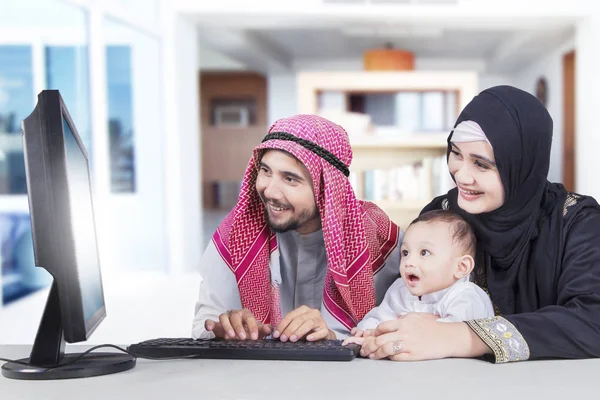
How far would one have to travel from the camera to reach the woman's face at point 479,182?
1.57 m

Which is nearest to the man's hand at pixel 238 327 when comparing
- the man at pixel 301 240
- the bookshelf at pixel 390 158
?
the man at pixel 301 240

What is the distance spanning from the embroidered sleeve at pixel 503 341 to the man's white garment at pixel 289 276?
58 centimetres

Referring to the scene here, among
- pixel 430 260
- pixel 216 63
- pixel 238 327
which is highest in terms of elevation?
pixel 216 63

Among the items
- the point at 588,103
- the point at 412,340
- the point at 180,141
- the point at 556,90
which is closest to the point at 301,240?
the point at 412,340

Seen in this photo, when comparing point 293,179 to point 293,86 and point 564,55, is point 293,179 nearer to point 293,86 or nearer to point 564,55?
point 564,55

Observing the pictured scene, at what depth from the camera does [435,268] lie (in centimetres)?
160

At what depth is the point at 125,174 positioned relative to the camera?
22.0 ft

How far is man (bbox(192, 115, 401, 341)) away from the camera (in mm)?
1725

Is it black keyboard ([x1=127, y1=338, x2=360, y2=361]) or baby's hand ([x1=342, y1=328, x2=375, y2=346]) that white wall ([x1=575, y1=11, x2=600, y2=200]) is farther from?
black keyboard ([x1=127, y1=338, x2=360, y2=361])

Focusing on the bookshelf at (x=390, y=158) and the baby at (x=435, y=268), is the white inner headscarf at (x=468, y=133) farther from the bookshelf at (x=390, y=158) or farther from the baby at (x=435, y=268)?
the bookshelf at (x=390, y=158)

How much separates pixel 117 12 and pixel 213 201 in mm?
7454

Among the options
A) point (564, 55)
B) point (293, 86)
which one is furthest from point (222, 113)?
point (564, 55)

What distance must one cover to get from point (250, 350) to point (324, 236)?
0.51m

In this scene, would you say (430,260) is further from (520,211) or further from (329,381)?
(329,381)
